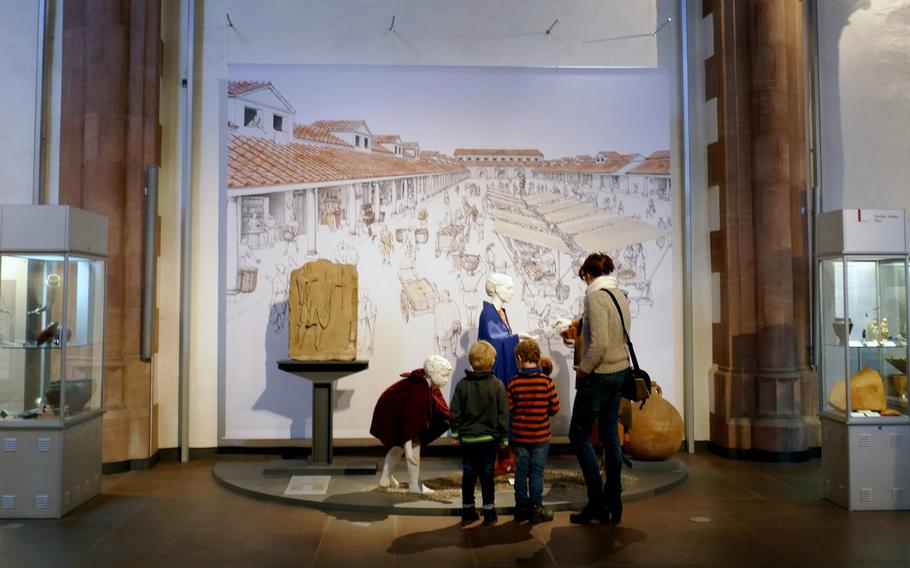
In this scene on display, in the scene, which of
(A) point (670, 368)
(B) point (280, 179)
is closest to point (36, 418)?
(B) point (280, 179)

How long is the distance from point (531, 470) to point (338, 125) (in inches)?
168

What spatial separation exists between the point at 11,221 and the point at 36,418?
1459mm

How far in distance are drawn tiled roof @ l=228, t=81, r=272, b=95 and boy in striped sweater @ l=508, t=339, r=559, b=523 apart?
4.32m

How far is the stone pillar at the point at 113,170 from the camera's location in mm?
7383

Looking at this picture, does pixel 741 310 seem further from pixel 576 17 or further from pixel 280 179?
pixel 280 179

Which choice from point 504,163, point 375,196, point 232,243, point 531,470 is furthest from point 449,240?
point 531,470

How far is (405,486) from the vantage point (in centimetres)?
634

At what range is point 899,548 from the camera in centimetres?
491

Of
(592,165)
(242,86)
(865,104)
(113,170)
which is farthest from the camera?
(865,104)

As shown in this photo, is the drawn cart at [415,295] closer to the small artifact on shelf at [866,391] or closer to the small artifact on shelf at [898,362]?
the small artifact on shelf at [866,391]

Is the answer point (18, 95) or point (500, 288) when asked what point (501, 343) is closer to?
point (500, 288)

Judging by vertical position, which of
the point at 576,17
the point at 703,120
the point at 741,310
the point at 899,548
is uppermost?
the point at 576,17

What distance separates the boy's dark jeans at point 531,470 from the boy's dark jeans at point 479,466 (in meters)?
0.18

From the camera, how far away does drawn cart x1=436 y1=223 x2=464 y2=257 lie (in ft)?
26.3
